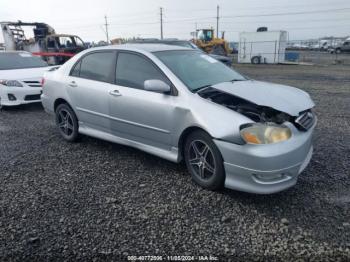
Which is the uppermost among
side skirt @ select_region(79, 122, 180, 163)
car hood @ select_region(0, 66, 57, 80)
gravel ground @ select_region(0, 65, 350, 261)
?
car hood @ select_region(0, 66, 57, 80)

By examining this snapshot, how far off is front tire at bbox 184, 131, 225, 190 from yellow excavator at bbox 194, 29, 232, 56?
68.5 feet

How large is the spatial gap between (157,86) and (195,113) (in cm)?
57

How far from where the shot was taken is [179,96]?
3.39 metres

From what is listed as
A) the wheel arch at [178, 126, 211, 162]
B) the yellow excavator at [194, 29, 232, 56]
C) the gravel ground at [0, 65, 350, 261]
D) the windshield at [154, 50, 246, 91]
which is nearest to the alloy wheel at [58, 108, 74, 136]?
the gravel ground at [0, 65, 350, 261]

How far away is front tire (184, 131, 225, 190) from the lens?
308 centimetres

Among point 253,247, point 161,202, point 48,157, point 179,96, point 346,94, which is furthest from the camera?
point 346,94

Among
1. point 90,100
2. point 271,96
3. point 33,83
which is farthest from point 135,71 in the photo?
point 33,83

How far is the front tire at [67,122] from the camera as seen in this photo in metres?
4.85

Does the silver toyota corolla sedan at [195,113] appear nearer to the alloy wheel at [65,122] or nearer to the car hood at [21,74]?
the alloy wheel at [65,122]

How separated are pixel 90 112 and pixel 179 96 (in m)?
1.73

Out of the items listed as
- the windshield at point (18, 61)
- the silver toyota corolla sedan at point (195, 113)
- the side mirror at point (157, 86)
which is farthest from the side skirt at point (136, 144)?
the windshield at point (18, 61)

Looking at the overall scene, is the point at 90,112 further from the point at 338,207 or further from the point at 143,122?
the point at 338,207

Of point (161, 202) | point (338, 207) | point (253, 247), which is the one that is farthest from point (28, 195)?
point (338, 207)

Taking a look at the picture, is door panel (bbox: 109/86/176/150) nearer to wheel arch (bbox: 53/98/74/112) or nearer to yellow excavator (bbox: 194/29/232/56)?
wheel arch (bbox: 53/98/74/112)
